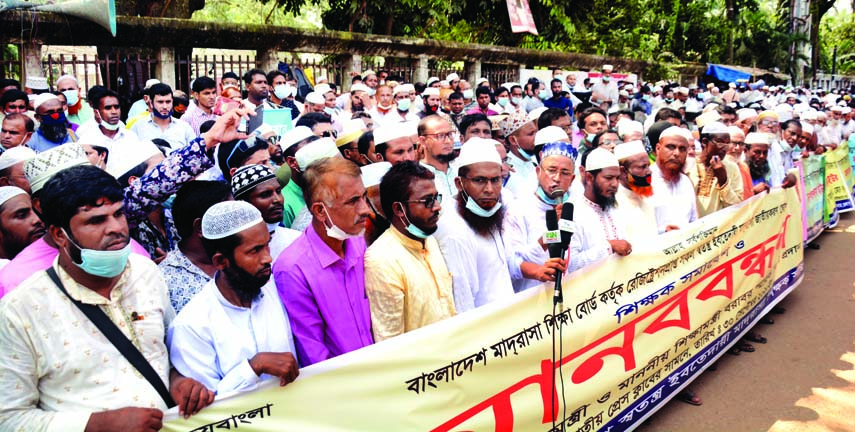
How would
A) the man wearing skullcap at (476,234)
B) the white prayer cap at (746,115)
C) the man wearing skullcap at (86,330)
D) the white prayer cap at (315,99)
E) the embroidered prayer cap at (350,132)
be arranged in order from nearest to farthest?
the man wearing skullcap at (86,330), the man wearing skullcap at (476,234), the embroidered prayer cap at (350,132), the white prayer cap at (315,99), the white prayer cap at (746,115)

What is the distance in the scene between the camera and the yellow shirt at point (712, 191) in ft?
20.1

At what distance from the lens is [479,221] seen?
3.77 metres

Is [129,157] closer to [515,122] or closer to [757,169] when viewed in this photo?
[515,122]

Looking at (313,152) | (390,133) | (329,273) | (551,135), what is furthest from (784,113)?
(329,273)

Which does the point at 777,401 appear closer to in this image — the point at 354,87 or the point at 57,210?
the point at 57,210

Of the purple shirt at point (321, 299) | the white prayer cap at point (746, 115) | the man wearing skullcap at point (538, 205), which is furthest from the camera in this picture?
the white prayer cap at point (746, 115)

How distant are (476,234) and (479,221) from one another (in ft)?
0.28

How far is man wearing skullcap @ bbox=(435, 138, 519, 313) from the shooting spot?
351 cm

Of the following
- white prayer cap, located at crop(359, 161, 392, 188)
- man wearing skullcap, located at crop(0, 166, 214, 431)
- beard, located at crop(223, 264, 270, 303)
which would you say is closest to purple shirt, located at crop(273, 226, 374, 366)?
beard, located at crop(223, 264, 270, 303)

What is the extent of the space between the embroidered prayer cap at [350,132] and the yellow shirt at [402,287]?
7.01 feet

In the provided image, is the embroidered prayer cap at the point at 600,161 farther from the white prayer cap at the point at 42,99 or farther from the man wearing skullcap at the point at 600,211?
the white prayer cap at the point at 42,99

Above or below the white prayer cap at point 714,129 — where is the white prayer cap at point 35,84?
above

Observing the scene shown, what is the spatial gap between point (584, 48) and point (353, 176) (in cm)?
2358

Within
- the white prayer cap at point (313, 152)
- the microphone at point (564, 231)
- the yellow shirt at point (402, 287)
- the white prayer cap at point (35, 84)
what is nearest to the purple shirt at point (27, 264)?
the yellow shirt at point (402, 287)
